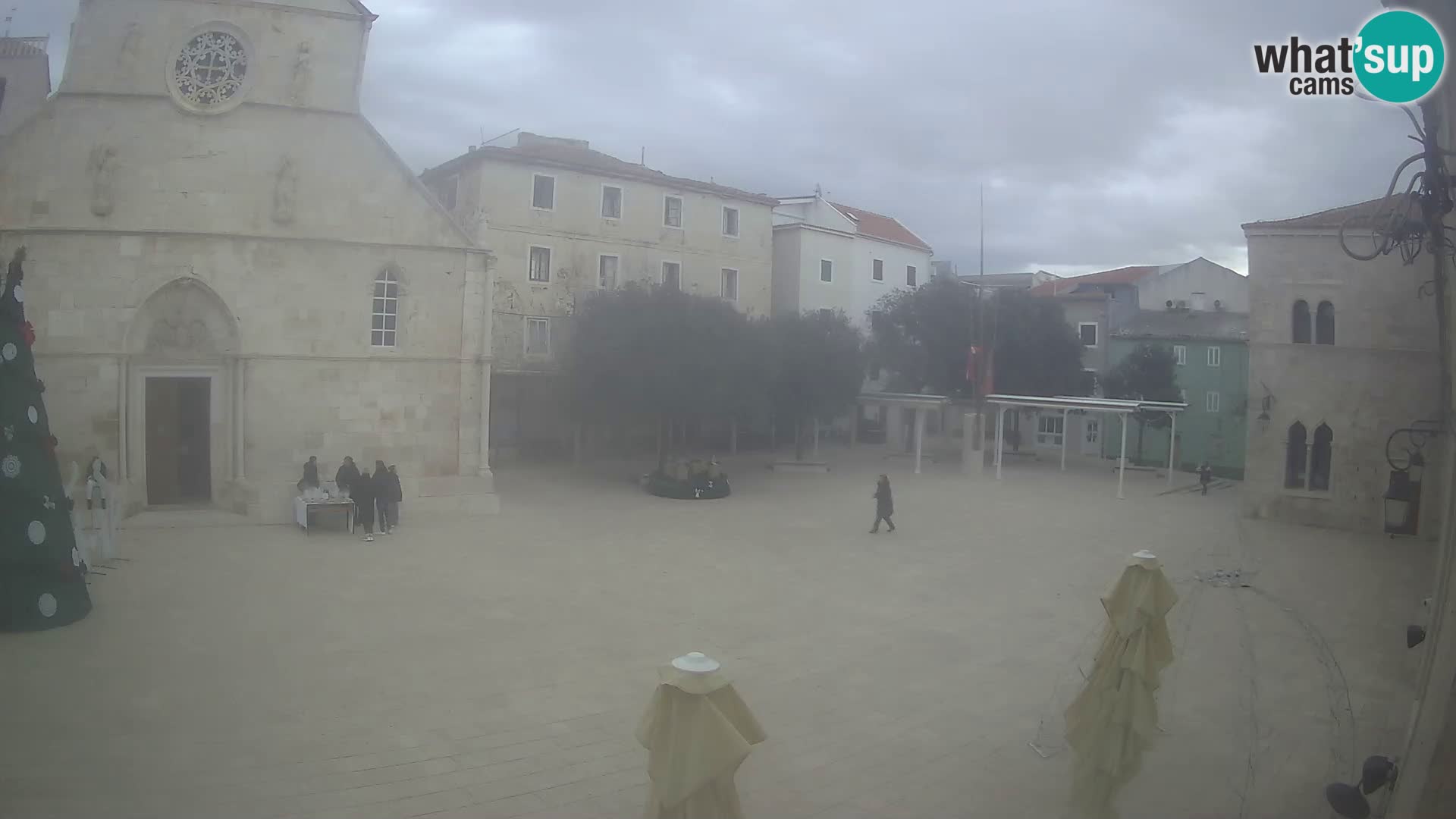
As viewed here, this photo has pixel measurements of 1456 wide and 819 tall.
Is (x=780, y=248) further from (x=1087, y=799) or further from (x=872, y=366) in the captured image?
(x=1087, y=799)

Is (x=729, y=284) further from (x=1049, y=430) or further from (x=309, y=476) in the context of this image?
(x=309, y=476)

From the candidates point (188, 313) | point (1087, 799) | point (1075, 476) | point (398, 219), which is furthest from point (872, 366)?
point (1087, 799)

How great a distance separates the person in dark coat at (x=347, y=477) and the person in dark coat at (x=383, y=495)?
14.4 inches

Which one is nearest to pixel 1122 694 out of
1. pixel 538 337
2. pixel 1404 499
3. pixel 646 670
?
pixel 646 670

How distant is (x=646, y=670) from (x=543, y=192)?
2242 centimetres

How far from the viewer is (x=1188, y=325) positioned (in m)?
23.5

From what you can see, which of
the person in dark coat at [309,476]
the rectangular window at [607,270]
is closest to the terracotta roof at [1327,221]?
the person in dark coat at [309,476]

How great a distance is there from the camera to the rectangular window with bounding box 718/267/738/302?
109 ft

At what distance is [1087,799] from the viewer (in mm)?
5859

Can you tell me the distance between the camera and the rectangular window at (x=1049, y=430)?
31.8 m

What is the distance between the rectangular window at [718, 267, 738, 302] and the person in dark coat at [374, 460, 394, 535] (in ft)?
62.7

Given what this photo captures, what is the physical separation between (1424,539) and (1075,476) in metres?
16.2

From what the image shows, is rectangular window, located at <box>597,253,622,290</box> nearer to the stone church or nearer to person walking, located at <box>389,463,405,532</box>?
the stone church

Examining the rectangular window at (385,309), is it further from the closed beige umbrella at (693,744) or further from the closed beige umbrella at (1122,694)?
the closed beige umbrella at (1122,694)
